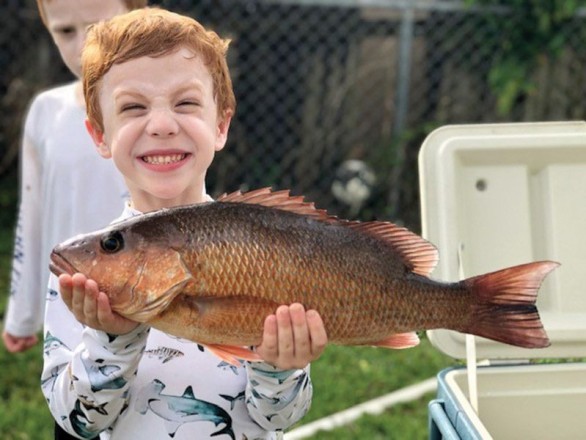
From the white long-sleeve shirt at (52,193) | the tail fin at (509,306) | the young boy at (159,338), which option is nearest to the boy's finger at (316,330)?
the young boy at (159,338)

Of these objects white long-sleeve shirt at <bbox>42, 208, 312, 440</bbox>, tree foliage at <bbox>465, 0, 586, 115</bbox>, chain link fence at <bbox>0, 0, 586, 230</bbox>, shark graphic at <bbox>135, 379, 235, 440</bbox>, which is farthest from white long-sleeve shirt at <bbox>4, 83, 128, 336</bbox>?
tree foliage at <bbox>465, 0, 586, 115</bbox>

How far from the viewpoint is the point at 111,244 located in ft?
4.60

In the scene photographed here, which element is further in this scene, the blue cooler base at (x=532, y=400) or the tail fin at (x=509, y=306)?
the blue cooler base at (x=532, y=400)

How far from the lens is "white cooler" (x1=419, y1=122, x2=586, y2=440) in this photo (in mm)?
2102

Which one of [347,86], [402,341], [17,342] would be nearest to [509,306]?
[402,341]

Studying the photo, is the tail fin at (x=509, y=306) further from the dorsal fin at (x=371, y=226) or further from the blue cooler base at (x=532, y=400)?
the blue cooler base at (x=532, y=400)

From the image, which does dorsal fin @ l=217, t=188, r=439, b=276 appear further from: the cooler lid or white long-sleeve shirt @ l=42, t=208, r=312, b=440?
the cooler lid

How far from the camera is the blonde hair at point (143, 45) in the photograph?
1.62m

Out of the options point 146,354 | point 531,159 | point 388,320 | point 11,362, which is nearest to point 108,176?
point 146,354

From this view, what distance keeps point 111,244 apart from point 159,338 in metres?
0.32

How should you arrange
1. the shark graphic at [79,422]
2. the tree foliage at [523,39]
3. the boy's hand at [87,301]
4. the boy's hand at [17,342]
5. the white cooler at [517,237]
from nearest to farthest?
the boy's hand at [87,301] → the shark graphic at [79,422] → the white cooler at [517,237] → the boy's hand at [17,342] → the tree foliage at [523,39]

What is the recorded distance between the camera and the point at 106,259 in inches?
55.0

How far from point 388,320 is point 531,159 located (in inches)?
34.2

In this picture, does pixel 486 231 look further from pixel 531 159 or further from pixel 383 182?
pixel 383 182
